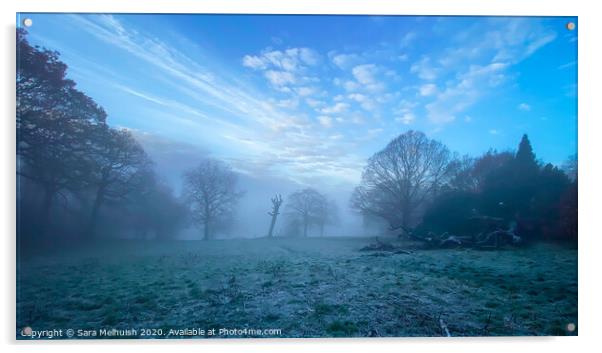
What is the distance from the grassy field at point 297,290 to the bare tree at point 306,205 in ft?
1.98

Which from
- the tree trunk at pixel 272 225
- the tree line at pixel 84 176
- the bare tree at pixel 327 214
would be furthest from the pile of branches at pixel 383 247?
the tree line at pixel 84 176

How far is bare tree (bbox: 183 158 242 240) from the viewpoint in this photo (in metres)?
4.64

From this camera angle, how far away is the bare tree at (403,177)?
4.68 meters

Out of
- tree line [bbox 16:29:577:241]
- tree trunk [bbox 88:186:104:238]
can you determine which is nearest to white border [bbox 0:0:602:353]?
tree line [bbox 16:29:577:241]

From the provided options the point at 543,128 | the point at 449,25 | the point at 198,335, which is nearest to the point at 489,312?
the point at 543,128

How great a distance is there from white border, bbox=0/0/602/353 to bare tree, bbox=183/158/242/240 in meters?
1.74

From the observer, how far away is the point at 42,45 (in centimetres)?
441

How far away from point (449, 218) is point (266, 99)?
3.42 metres

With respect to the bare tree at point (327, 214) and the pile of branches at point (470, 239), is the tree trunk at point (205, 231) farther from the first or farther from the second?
the pile of branches at point (470, 239)

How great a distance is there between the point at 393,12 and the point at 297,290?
4.33m

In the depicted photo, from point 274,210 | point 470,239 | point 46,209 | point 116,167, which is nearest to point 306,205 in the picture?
point 274,210

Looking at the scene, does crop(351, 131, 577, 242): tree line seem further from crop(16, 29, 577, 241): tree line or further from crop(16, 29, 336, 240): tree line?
crop(16, 29, 336, 240): tree line

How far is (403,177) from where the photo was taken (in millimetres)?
4770
